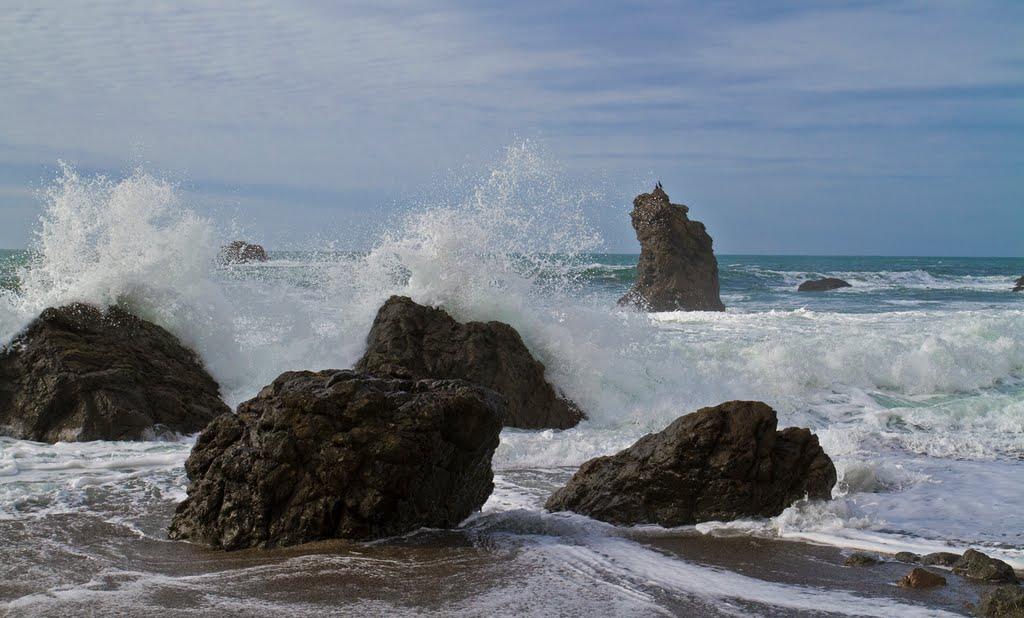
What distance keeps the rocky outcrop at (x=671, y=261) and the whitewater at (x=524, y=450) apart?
781 cm

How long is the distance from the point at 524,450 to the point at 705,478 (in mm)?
2523

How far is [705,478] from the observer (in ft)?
18.6

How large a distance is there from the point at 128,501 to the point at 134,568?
1590 millimetres

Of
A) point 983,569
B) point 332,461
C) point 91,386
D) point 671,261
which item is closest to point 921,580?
point 983,569

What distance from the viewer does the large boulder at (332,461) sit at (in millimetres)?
4969

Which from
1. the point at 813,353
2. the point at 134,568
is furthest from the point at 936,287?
the point at 134,568

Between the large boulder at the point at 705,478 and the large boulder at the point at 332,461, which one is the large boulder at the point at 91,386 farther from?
the large boulder at the point at 705,478

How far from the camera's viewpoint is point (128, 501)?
19.6 ft

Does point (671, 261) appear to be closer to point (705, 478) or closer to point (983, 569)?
point (705, 478)

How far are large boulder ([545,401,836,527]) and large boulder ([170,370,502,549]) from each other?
36.2 inches

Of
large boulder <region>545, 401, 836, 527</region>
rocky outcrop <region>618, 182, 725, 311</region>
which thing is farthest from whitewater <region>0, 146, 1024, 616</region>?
rocky outcrop <region>618, 182, 725, 311</region>

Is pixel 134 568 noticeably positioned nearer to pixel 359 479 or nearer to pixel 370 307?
pixel 359 479

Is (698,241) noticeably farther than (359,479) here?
Yes

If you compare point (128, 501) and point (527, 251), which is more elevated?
point (527, 251)
